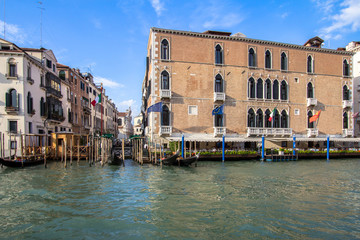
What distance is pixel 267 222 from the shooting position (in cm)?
661

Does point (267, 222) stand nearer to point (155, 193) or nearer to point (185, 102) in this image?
point (155, 193)

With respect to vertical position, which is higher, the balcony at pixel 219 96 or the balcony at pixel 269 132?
the balcony at pixel 219 96

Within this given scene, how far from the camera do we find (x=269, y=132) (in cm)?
2412

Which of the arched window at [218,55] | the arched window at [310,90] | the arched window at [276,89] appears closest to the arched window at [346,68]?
the arched window at [310,90]

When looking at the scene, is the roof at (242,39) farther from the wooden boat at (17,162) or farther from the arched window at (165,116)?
the wooden boat at (17,162)

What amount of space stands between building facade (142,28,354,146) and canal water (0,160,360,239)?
10946 millimetres

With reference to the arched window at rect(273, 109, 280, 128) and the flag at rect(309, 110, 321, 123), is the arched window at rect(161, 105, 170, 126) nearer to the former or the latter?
the arched window at rect(273, 109, 280, 128)

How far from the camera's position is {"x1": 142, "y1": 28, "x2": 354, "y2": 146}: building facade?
22.3 metres

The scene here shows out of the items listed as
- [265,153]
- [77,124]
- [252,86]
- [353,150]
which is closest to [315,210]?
[265,153]

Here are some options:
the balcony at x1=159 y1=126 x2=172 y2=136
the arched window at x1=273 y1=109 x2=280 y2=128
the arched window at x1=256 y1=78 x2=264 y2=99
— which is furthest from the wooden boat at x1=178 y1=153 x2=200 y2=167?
the arched window at x1=273 y1=109 x2=280 y2=128

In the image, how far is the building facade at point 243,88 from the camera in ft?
73.2

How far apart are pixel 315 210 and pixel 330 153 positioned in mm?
19180

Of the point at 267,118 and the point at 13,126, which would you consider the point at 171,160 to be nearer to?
the point at 267,118

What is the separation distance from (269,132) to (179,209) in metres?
18.6
